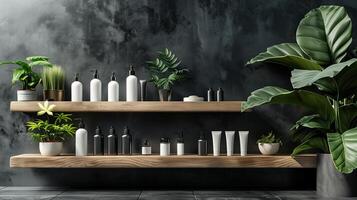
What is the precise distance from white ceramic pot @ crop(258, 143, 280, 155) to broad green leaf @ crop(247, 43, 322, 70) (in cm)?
→ 58

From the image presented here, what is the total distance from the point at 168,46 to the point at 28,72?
1.04 m

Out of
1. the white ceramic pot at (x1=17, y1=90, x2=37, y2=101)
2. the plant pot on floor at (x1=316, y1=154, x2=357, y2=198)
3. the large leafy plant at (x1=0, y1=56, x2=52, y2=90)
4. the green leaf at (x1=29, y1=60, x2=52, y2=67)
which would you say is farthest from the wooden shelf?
the green leaf at (x1=29, y1=60, x2=52, y2=67)

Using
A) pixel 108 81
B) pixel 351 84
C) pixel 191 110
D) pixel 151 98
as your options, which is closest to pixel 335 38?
pixel 351 84

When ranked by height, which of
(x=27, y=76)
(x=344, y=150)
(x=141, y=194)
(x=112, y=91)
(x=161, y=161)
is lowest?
(x=141, y=194)

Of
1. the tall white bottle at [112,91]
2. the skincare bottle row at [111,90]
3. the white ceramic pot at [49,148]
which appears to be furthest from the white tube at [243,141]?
the white ceramic pot at [49,148]

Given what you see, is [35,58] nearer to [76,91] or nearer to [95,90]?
[76,91]

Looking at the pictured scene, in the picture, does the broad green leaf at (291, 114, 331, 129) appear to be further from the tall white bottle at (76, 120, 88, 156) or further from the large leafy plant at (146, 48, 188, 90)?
the tall white bottle at (76, 120, 88, 156)

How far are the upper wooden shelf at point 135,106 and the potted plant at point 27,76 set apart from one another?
0.07m

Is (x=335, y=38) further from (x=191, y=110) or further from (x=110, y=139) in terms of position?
(x=110, y=139)

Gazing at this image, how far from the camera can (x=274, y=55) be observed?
3611 millimetres

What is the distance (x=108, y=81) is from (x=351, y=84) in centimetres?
173

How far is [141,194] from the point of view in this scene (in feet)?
11.3

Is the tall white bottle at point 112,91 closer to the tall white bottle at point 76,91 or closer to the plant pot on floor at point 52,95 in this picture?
the tall white bottle at point 76,91

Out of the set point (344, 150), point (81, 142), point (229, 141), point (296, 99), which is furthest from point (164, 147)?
point (344, 150)
